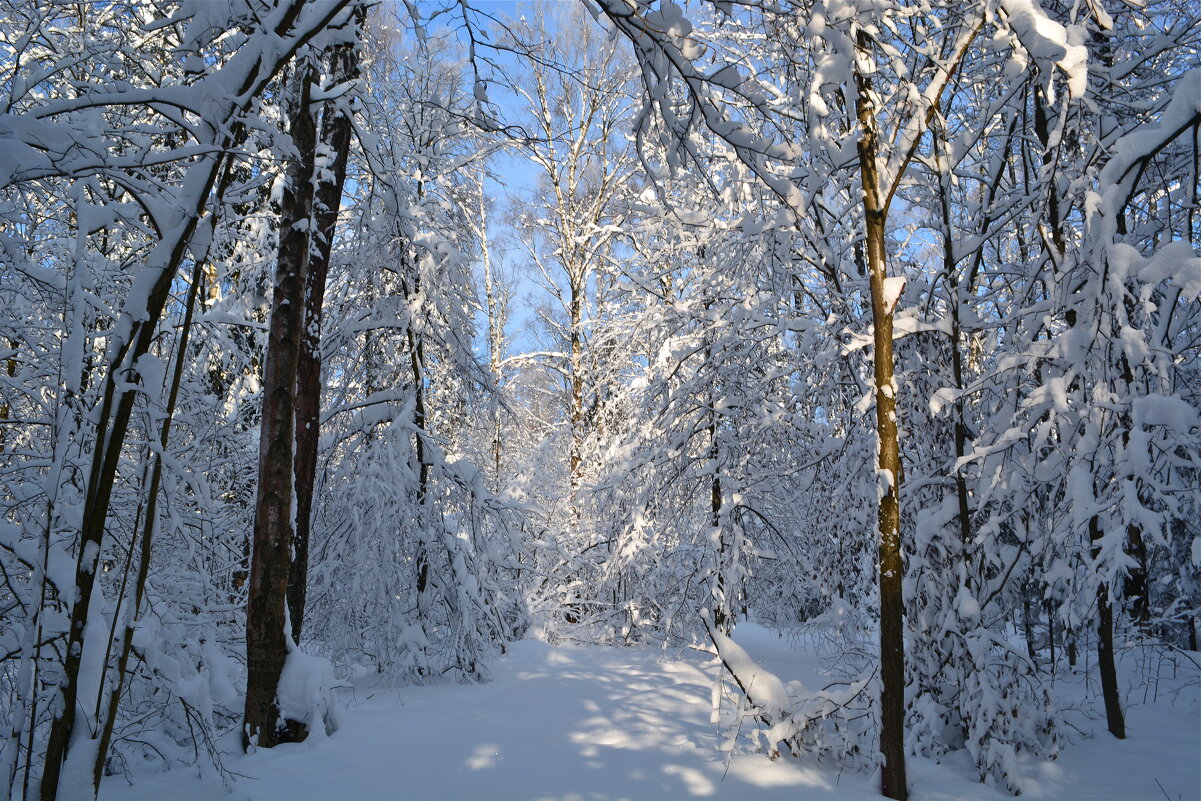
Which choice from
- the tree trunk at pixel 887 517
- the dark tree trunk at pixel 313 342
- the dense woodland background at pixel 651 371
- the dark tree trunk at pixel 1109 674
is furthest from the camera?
the dark tree trunk at pixel 313 342

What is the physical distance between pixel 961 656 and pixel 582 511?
880cm

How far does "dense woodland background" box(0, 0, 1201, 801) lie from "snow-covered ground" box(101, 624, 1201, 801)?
0.26 metres

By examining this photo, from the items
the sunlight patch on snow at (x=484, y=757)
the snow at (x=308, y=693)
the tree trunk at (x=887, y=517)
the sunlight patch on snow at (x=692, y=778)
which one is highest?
the tree trunk at (x=887, y=517)

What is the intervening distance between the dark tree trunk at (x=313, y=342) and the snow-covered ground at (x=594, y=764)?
1.40 metres

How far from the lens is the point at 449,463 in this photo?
842 centimetres

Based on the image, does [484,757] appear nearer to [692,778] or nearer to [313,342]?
[692,778]

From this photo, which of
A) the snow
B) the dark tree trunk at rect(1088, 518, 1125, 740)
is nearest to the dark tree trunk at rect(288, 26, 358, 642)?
the snow

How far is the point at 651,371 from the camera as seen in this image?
32.5ft

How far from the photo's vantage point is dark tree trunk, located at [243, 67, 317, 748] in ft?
A: 14.6

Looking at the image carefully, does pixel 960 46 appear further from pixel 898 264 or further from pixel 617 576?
pixel 617 576

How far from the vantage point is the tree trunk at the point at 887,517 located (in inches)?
137

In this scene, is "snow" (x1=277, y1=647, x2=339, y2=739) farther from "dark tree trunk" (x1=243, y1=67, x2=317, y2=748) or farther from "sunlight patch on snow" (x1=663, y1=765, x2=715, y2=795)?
"sunlight patch on snow" (x1=663, y1=765, x2=715, y2=795)

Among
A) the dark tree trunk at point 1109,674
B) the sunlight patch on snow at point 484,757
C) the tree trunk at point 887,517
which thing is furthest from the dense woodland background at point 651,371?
the sunlight patch on snow at point 484,757

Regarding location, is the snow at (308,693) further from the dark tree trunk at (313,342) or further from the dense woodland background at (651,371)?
the dark tree trunk at (313,342)
